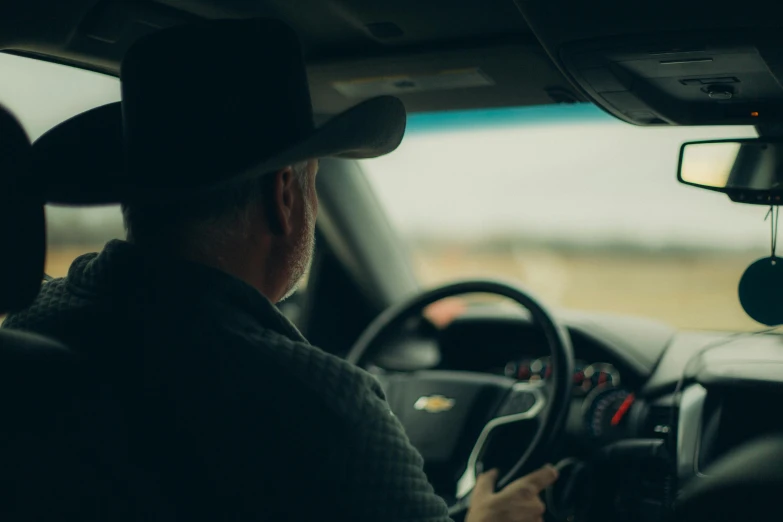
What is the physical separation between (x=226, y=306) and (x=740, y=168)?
5.27ft

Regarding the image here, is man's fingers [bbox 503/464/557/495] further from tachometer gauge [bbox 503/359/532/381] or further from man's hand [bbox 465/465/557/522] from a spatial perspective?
tachometer gauge [bbox 503/359/532/381]

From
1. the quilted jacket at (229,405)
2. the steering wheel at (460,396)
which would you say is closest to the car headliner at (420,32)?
the quilted jacket at (229,405)

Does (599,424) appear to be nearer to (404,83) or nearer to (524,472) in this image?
(524,472)

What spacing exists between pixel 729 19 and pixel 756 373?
105cm

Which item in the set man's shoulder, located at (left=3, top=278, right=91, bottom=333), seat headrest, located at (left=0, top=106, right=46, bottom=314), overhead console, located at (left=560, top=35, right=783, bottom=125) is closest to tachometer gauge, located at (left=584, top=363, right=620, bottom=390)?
overhead console, located at (left=560, top=35, right=783, bottom=125)

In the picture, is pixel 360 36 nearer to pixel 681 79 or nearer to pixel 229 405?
pixel 681 79

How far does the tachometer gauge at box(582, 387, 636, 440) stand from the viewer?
2768 millimetres

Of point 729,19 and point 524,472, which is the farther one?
point 524,472

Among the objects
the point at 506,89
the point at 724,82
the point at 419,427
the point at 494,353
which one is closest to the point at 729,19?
the point at 724,82

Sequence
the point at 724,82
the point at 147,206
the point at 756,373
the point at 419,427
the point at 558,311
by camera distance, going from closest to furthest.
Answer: the point at 147,206
the point at 724,82
the point at 756,373
the point at 419,427
the point at 558,311

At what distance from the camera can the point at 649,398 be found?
278cm

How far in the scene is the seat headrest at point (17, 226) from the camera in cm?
141

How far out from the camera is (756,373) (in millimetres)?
2418

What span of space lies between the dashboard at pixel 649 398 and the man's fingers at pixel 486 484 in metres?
0.37
